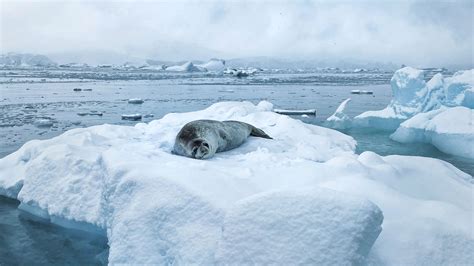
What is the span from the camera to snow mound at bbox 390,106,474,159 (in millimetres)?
7324

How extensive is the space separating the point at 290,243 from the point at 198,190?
795mm

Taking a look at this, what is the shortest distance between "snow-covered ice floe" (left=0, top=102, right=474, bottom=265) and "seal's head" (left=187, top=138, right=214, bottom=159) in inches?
9.0

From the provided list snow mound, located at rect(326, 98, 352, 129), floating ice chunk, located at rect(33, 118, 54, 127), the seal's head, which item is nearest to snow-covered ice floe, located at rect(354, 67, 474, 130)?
snow mound, located at rect(326, 98, 352, 129)

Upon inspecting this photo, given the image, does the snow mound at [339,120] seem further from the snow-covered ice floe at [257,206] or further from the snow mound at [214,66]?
the snow mound at [214,66]

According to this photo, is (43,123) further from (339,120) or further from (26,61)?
(26,61)

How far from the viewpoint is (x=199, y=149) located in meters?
4.10

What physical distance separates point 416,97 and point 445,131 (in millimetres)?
3318

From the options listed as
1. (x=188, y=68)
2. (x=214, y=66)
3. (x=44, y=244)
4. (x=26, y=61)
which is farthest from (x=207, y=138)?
(x=26, y=61)

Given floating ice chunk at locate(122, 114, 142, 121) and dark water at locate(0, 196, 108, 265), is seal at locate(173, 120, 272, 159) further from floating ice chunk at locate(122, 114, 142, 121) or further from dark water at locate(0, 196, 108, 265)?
floating ice chunk at locate(122, 114, 142, 121)

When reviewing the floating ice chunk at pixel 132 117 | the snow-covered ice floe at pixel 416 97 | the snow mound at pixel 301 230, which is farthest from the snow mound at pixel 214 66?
the snow mound at pixel 301 230

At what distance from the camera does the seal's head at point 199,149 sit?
4.07m

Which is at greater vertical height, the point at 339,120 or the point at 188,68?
the point at 188,68

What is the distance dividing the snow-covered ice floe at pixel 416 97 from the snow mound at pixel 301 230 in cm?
855

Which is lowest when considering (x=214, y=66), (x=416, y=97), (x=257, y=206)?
(x=214, y=66)
